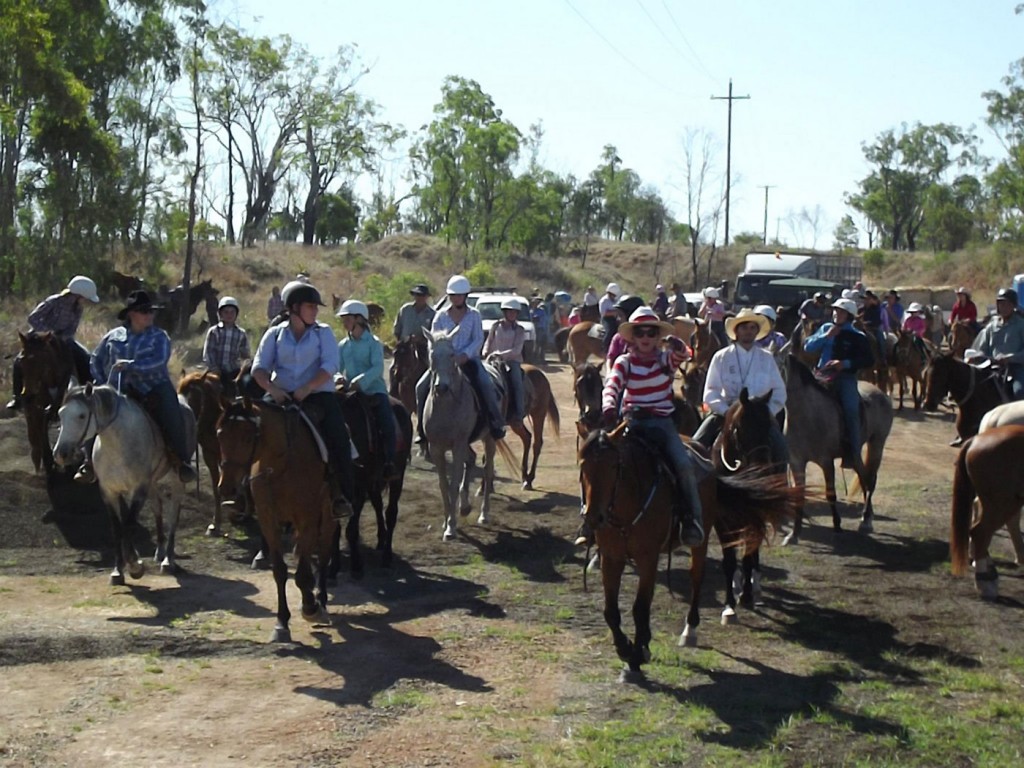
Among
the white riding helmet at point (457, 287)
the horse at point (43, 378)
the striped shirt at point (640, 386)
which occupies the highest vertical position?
the white riding helmet at point (457, 287)

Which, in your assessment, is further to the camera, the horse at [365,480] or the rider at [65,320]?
the rider at [65,320]

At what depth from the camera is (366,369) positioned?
12.5 m

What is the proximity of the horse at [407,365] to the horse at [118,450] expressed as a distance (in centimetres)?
697

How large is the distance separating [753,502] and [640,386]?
1.31 meters

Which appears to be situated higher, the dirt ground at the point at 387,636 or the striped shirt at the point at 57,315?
the striped shirt at the point at 57,315

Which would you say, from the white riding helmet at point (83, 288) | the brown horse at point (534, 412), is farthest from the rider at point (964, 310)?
the white riding helmet at point (83, 288)

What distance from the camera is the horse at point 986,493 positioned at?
10.5 m

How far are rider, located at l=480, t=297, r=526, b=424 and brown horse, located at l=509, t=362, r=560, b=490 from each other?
14.5 inches

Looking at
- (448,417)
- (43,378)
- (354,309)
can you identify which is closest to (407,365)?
(448,417)

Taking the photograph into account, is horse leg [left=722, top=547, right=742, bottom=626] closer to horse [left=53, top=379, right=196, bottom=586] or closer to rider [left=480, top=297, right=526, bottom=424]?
horse [left=53, top=379, right=196, bottom=586]

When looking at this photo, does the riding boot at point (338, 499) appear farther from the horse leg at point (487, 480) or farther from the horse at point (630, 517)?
the horse leg at point (487, 480)

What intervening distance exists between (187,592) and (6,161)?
27490 mm

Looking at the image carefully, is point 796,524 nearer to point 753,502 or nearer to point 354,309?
point 753,502

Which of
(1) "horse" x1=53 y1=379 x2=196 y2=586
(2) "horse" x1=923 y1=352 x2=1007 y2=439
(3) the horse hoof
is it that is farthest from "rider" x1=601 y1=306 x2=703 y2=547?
(2) "horse" x1=923 y1=352 x2=1007 y2=439
